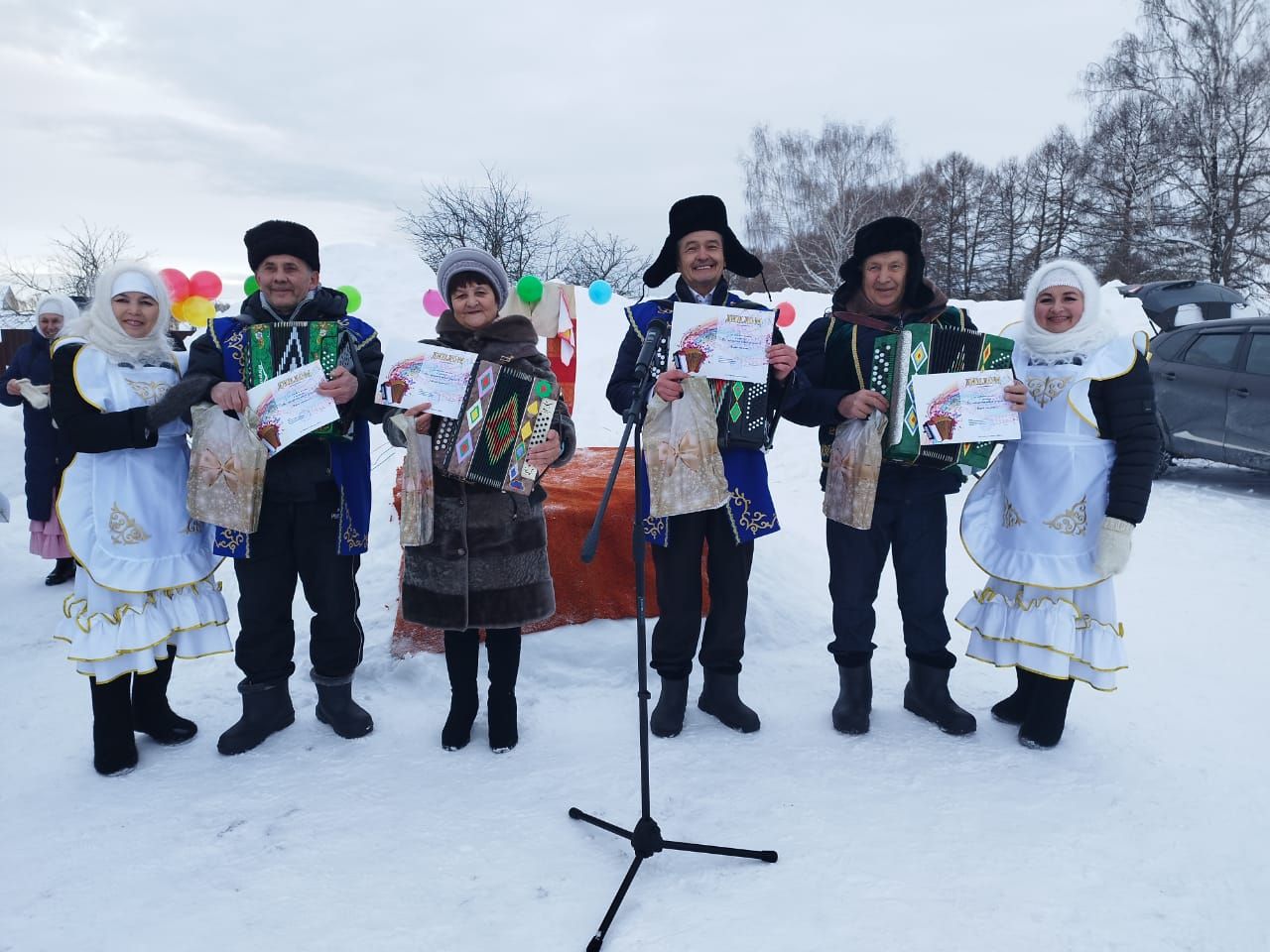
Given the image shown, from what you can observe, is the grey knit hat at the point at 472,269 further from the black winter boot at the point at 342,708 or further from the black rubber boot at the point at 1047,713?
the black rubber boot at the point at 1047,713

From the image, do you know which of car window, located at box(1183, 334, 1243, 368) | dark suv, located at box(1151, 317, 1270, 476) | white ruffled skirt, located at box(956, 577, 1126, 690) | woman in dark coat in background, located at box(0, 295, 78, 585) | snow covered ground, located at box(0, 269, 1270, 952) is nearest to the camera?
snow covered ground, located at box(0, 269, 1270, 952)

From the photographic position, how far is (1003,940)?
2104 mm

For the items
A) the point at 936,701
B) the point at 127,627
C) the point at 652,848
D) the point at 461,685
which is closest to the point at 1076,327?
the point at 936,701

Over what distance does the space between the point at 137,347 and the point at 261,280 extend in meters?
0.57

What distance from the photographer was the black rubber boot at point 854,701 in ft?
10.8

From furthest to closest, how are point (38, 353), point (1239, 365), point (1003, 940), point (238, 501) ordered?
1. point (1239, 365)
2. point (38, 353)
3. point (238, 501)
4. point (1003, 940)

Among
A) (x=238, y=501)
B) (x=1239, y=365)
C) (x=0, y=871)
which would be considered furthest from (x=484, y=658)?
(x=1239, y=365)

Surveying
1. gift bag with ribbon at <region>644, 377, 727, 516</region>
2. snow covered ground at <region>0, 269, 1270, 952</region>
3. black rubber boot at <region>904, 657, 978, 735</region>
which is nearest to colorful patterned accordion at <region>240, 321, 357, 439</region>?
gift bag with ribbon at <region>644, 377, 727, 516</region>

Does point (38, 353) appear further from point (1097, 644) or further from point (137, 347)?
point (1097, 644)

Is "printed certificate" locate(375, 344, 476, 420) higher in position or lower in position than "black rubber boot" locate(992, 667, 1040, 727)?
higher

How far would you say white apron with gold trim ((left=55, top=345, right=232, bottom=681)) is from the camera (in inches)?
115

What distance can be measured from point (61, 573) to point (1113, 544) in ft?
22.8

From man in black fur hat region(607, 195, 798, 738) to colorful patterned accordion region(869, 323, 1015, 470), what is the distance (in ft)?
1.49

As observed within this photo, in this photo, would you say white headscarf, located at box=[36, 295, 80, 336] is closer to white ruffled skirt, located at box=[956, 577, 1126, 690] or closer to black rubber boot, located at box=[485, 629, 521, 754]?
black rubber boot, located at box=[485, 629, 521, 754]
